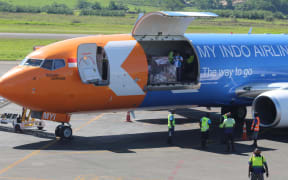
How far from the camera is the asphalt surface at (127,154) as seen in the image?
62.8 feet

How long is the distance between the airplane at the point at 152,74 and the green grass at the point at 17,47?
1616 inches

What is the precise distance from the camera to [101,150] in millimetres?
22875

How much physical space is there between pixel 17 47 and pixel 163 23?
5464 centimetres

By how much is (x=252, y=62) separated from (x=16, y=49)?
52685 mm

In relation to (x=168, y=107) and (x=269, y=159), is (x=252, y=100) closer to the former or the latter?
(x=168, y=107)

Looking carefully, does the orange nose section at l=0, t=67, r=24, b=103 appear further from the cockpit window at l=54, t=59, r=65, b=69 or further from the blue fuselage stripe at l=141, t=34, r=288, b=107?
the blue fuselage stripe at l=141, t=34, r=288, b=107

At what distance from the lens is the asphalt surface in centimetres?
1916

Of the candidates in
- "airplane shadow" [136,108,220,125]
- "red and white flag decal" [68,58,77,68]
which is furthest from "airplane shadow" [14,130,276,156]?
"airplane shadow" [136,108,220,125]

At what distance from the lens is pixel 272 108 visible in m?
27.3

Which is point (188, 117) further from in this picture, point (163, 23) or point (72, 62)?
point (72, 62)

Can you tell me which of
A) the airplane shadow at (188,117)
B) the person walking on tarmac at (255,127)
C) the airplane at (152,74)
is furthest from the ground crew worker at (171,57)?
the person walking on tarmac at (255,127)

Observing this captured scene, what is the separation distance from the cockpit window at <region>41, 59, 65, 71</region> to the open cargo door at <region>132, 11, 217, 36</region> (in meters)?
4.13

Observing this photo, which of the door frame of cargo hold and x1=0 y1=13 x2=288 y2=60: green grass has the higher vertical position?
x1=0 y1=13 x2=288 y2=60: green grass

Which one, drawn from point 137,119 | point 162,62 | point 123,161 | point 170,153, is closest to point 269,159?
point 170,153
